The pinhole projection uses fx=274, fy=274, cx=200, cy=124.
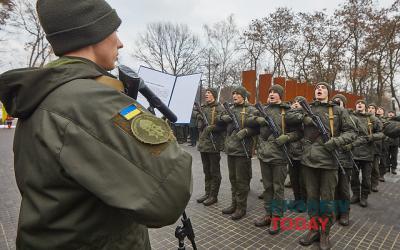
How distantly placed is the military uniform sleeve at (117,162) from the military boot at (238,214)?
4354mm

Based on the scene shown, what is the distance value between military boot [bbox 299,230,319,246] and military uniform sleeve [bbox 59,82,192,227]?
383 cm

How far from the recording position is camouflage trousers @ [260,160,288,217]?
15.3ft

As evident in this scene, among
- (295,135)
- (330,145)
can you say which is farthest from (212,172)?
(330,145)

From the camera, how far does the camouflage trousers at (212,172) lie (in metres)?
6.00

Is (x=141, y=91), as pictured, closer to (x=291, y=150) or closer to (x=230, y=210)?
(x=230, y=210)

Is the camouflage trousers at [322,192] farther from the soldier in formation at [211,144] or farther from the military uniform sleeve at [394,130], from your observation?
the soldier in formation at [211,144]

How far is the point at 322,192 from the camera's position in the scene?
4.11m

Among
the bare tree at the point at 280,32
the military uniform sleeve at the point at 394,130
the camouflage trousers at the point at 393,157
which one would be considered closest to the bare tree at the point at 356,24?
the bare tree at the point at 280,32

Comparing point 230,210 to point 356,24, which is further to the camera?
point 356,24

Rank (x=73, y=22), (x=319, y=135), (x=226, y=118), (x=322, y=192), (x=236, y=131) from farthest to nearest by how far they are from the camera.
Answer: (x=226, y=118)
(x=236, y=131)
(x=319, y=135)
(x=322, y=192)
(x=73, y=22)

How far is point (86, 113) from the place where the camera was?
942 millimetres

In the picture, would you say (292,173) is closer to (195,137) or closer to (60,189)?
(60,189)

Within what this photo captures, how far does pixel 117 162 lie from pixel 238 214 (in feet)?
15.0

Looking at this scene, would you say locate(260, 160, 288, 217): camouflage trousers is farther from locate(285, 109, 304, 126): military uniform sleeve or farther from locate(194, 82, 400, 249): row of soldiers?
locate(285, 109, 304, 126): military uniform sleeve
